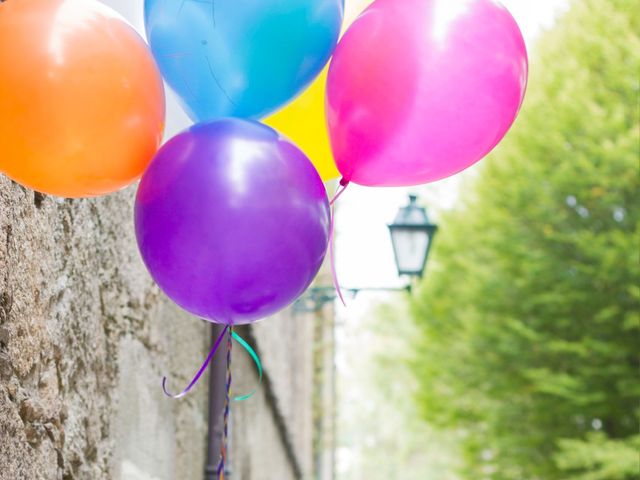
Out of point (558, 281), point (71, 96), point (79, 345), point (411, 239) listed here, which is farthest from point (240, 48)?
point (558, 281)

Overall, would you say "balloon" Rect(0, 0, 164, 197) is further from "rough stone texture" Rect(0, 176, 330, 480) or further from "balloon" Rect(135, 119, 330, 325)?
"rough stone texture" Rect(0, 176, 330, 480)

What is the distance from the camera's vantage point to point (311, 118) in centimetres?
197

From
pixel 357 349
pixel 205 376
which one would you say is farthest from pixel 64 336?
pixel 357 349

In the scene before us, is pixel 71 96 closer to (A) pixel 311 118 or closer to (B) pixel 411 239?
(A) pixel 311 118

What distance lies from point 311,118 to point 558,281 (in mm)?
9072

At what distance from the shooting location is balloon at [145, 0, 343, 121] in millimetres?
1638

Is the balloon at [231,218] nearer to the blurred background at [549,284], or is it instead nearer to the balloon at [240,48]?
the balloon at [240,48]

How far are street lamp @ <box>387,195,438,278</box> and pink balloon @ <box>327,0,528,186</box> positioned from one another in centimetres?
408

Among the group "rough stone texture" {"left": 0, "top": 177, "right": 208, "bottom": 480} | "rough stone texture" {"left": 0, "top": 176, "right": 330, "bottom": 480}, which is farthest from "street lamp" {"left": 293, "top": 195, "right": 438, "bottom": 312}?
"rough stone texture" {"left": 0, "top": 177, "right": 208, "bottom": 480}

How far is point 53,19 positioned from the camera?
150 cm

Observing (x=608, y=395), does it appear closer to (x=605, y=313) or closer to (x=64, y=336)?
(x=605, y=313)

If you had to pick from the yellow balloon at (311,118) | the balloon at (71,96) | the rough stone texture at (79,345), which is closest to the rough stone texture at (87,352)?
the rough stone texture at (79,345)

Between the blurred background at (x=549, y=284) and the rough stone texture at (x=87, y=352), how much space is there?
5.02 m

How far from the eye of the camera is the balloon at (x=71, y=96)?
1463 millimetres
